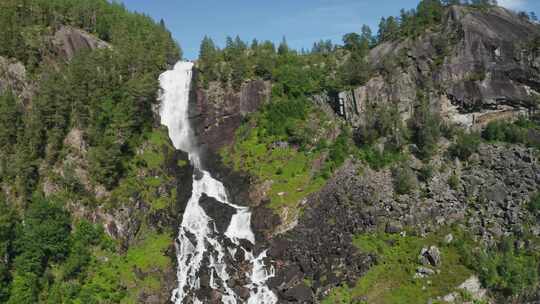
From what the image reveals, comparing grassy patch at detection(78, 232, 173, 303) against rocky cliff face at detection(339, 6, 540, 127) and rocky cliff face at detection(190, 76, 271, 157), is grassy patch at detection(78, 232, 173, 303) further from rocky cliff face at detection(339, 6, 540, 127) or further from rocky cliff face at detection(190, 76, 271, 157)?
rocky cliff face at detection(339, 6, 540, 127)

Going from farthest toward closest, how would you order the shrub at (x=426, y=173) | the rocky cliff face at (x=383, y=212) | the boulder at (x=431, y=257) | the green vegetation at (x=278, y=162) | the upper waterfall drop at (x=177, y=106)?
1. the upper waterfall drop at (x=177, y=106)
2. the green vegetation at (x=278, y=162)
3. the shrub at (x=426, y=173)
4. the rocky cliff face at (x=383, y=212)
5. the boulder at (x=431, y=257)

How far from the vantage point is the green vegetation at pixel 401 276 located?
159 feet

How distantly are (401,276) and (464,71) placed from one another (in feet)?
120

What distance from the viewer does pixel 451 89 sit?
71.2m

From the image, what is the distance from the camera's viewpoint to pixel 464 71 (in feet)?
234

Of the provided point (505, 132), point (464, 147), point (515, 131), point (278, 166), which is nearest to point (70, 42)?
point (278, 166)

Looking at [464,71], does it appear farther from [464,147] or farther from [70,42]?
[70,42]

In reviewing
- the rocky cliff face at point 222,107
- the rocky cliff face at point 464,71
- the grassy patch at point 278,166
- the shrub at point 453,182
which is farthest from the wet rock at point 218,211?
the shrub at point 453,182

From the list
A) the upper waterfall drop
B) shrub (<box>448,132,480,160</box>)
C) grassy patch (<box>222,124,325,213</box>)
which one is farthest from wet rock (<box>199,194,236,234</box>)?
shrub (<box>448,132,480,160</box>)

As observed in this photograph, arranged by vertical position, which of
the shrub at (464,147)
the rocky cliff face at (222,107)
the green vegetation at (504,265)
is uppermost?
the rocky cliff face at (222,107)

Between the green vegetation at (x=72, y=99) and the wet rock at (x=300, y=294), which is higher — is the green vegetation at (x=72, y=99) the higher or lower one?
the higher one

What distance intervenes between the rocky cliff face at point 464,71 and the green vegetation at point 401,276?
2425 centimetres

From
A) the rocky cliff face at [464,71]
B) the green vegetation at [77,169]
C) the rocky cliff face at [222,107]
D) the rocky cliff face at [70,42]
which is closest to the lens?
the green vegetation at [77,169]

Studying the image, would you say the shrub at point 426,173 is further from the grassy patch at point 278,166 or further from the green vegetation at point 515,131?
the grassy patch at point 278,166
